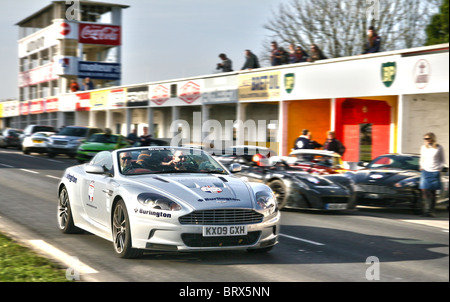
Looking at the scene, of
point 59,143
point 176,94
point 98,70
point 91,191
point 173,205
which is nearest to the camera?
point 173,205

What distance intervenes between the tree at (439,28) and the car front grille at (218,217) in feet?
92.7

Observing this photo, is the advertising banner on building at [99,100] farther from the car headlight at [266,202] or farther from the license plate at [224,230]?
the license plate at [224,230]

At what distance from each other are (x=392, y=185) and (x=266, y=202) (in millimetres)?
6625

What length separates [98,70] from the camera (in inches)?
2261

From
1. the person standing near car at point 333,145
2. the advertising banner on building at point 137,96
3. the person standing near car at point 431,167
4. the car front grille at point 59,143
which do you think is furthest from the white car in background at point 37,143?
the person standing near car at point 431,167

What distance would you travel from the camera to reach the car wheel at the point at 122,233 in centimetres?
714

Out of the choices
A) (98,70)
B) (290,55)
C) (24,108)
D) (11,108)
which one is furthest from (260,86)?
(11,108)

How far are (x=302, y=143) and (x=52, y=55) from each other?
1941 inches

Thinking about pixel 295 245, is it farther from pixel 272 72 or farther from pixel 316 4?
pixel 316 4

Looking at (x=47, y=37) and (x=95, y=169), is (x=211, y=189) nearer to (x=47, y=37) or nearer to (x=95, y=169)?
(x=95, y=169)

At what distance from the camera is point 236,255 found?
299 inches

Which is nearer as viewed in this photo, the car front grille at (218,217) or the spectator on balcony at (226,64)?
the car front grille at (218,217)

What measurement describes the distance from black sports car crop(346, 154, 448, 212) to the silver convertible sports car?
19.5 ft
